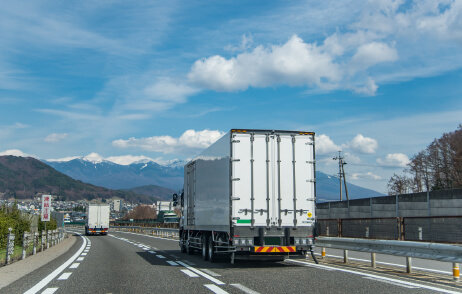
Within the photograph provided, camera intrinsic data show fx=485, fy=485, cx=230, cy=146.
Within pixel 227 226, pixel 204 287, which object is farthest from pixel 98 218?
pixel 204 287

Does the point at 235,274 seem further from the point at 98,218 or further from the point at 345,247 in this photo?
the point at 98,218

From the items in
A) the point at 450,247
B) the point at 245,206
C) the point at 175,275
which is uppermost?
the point at 245,206

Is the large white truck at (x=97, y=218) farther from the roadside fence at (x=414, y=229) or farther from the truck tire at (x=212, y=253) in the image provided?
the roadside fence at (x=414, y=229)

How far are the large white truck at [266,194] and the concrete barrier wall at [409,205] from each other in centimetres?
1300

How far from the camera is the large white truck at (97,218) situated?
170ft

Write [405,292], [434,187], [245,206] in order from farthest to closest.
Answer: [434,187] < [245,206] < [405,292]

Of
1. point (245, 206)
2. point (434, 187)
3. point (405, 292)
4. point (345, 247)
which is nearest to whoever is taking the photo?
point (405, 292)

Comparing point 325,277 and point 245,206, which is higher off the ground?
point 245,206

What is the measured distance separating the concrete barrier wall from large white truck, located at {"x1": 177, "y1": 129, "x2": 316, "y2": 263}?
42.6 ft

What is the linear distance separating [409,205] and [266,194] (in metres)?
15.2

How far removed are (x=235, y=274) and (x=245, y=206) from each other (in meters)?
1.99

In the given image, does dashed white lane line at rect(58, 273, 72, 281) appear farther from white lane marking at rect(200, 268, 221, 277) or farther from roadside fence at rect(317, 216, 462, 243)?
roadside fence at rect(317, 216, 462, 243)

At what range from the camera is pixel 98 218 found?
170ft

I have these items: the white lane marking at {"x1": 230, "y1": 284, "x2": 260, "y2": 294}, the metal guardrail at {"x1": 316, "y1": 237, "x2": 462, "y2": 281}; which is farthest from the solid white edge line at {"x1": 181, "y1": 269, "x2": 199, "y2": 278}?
the metal guardrail at {"x1": 316, "y1": 237, "x2": 462, "y2": 281}
